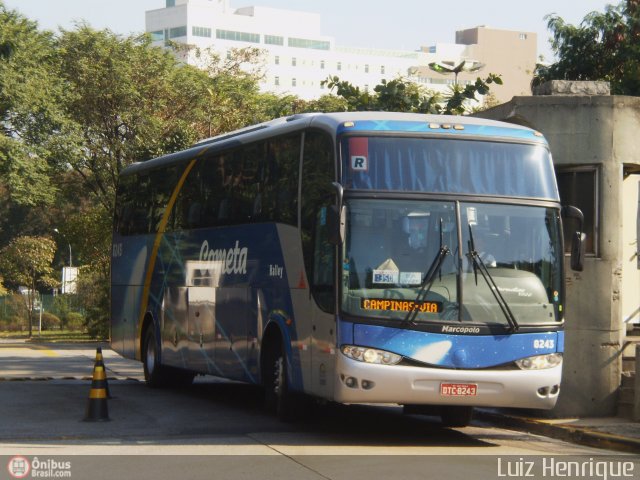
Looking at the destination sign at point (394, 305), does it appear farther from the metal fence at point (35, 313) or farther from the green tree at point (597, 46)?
the metal fence at point (35, 313)

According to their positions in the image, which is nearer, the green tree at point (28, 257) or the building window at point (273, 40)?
the green tree at point (28, 257)

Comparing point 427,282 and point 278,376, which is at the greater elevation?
point 427,282

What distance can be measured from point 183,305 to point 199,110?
31.1 metres

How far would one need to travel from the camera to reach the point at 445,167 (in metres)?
13.7

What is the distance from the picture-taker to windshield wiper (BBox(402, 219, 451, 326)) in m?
13.0

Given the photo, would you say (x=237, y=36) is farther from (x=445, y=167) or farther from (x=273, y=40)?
(x=445, y=167)

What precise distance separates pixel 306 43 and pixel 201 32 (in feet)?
56.8

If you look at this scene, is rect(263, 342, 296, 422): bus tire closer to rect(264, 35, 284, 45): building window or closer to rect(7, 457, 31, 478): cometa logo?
rect(7, 457, 31, 478): cometa logo

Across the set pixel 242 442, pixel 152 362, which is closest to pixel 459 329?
pixel 242 442

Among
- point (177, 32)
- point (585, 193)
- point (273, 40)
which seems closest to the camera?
point (585, 193)

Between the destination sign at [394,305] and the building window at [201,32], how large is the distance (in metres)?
146

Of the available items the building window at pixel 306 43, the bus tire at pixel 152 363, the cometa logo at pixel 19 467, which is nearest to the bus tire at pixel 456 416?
the cometa logo at pixel 19 467

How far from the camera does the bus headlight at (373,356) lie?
1297cm

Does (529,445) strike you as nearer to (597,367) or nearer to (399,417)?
(597,367)
